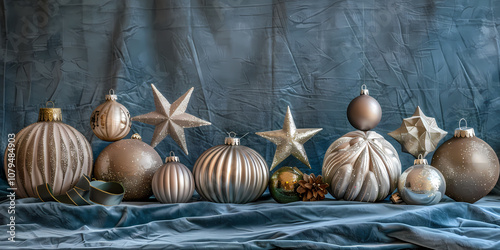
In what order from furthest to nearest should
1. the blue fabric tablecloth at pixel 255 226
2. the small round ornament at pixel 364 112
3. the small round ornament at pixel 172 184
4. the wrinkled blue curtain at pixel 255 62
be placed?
the wrinkled blue curtain at pixel 255 62
the small round ornament at pixel 364 112
the small round ornament at pixel 172 184
the blue fabric tablecloth at pixel 255 226

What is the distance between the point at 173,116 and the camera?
1.60 m

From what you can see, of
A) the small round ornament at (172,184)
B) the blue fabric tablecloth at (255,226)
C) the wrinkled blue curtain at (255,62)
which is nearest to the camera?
the blue fabric tablecloth at (255,226)

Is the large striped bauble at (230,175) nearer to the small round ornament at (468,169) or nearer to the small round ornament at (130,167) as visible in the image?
the small round ornament at (130,167)

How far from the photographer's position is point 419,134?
1.53 meters

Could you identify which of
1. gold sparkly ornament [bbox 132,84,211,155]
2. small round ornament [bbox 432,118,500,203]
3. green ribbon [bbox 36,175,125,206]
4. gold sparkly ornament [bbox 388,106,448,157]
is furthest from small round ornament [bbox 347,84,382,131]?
green ribbon [bbox 36,175,125,206]

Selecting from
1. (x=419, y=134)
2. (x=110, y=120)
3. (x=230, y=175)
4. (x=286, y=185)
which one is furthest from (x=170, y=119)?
(x=419, y=134)

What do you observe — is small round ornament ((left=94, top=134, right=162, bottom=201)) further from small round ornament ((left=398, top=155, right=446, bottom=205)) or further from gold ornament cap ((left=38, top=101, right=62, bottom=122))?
small round ornament ((left=398, top=155, right=446, bottom=205))

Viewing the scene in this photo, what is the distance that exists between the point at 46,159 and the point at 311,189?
78cm

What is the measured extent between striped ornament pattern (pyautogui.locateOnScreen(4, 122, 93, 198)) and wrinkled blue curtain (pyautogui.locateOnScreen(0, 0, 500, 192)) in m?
0.24

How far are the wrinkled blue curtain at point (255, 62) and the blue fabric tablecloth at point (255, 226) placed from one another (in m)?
0.38

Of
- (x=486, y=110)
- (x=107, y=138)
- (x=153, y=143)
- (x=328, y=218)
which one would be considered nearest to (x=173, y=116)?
(x=153, y=143)

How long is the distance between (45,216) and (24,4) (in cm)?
81

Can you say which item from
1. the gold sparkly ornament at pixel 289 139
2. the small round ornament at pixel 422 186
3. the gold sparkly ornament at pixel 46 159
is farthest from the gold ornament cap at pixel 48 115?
the small round ornament at pixel 422 186

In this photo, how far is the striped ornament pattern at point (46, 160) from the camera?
1.46 m
